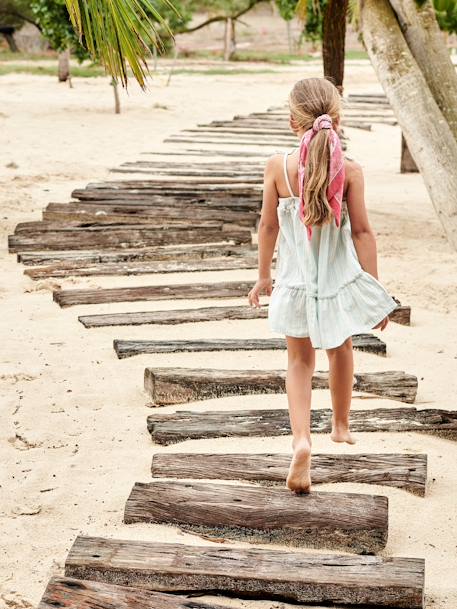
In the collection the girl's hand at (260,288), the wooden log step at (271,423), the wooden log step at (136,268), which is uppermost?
the girl's hand at (260,288)

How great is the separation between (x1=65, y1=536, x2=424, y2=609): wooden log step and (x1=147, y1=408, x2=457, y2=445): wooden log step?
1175 millimetres

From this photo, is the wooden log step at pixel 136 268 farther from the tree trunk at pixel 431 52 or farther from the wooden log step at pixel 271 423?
the wooden log step at pixel 271 423

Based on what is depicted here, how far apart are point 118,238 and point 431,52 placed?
2.99 meters

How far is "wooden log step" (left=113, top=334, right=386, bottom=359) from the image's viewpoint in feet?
20.8

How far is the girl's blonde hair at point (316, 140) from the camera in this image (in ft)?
12.7

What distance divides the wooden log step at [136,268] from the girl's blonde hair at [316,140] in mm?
4742

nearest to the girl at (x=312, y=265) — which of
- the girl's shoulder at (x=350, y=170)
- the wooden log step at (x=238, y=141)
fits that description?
the girl's shoulder at (x=350, y=170)

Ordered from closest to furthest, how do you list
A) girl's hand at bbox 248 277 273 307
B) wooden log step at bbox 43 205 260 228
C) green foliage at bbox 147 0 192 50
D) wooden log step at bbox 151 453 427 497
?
girl's hand at bbox 248 277 273 307, wooden log step at bbox 151 453 427 497, wooden log step at bbox 43 205 260 228, green foliage at bbox 147 0 192 50

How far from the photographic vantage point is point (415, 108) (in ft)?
27.7

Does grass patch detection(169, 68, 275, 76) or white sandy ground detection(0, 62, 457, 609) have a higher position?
white sandy ground detection(0, 62, 457, 609)

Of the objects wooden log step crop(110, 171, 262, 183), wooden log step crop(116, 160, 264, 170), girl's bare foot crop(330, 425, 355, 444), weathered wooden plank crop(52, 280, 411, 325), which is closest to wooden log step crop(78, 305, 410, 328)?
weathered wooden plank crop(52, 280, 411, 325)

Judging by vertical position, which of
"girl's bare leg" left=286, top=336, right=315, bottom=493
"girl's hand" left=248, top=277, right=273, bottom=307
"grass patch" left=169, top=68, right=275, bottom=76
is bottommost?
"grass patch" left=169, top=68, right=275, bottom=76

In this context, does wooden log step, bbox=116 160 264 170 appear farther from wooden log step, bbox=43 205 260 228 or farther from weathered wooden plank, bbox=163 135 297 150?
wooden log step, bbox=43 205 260 228

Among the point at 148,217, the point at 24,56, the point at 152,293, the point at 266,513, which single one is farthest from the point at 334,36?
the point at 24,56
